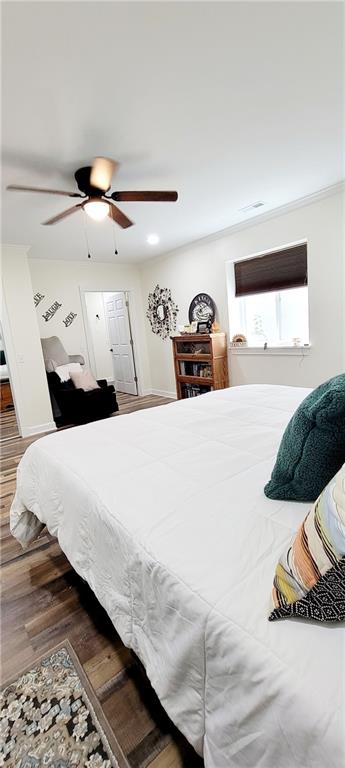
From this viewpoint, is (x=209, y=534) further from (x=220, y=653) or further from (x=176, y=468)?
(x=176, y=468)

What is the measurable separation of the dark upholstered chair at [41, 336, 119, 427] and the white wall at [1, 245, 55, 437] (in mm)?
172

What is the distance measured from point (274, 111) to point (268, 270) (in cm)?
218

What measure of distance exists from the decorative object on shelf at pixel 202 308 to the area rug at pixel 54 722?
4.15 metres

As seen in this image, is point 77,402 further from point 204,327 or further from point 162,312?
point 162,312

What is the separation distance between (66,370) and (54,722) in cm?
417

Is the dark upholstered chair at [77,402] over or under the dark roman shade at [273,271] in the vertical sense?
under

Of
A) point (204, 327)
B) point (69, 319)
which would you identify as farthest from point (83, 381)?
point (204, 327)

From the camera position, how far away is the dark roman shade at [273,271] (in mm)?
3678

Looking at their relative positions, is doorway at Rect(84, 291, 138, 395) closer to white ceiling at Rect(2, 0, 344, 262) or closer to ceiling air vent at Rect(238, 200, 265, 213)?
ceiling air vent at Rect(238, 200, 265, 213)

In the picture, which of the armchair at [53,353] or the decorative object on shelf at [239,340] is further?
the armchair at [53,353]

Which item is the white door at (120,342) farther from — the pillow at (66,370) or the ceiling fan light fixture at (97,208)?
the ceiling fan light fixture at (97,208)

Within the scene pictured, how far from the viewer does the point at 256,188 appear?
3.02m

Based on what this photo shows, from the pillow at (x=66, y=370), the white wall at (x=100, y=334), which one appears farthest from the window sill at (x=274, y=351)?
the white wall at (x=100, y=334)

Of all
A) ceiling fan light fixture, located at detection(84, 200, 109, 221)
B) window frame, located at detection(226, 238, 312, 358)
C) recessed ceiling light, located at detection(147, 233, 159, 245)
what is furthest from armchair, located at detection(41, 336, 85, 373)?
ceiling fan light fixture, located at detection(84, 200, 109, 221)
